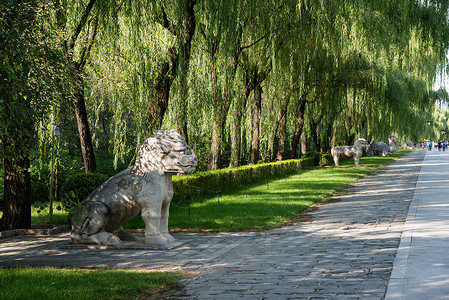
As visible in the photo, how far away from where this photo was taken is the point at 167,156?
8359mm

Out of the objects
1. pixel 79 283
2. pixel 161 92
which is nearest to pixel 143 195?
pixel 79 283

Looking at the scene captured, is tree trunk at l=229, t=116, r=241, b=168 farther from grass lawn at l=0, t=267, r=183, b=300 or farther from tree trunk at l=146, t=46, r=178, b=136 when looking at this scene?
grass lawn at l=0, t=267, r=183, b=300

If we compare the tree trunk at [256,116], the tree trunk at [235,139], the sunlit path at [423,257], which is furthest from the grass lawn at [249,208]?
the tree trunk at [256,116]

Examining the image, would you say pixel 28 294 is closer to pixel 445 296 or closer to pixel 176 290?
pixel 176 290

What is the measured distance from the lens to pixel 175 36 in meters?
12.0

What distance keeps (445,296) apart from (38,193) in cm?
1371

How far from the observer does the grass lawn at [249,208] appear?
11070 mm

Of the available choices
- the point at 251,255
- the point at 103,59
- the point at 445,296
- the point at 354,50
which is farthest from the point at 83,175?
the point at 354,50

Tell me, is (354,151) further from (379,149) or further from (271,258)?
(271,258)

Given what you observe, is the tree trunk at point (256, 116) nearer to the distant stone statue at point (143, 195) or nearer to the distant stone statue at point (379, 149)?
the distant stone statue at point (143, 195)

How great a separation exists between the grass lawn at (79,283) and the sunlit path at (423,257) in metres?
2.60

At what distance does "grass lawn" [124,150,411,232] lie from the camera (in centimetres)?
1107

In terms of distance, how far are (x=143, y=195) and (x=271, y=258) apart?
2304 mm

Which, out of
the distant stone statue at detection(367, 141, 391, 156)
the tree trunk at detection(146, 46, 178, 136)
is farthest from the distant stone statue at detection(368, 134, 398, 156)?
the tree trunk at detection(146, 46, 178, 136)
